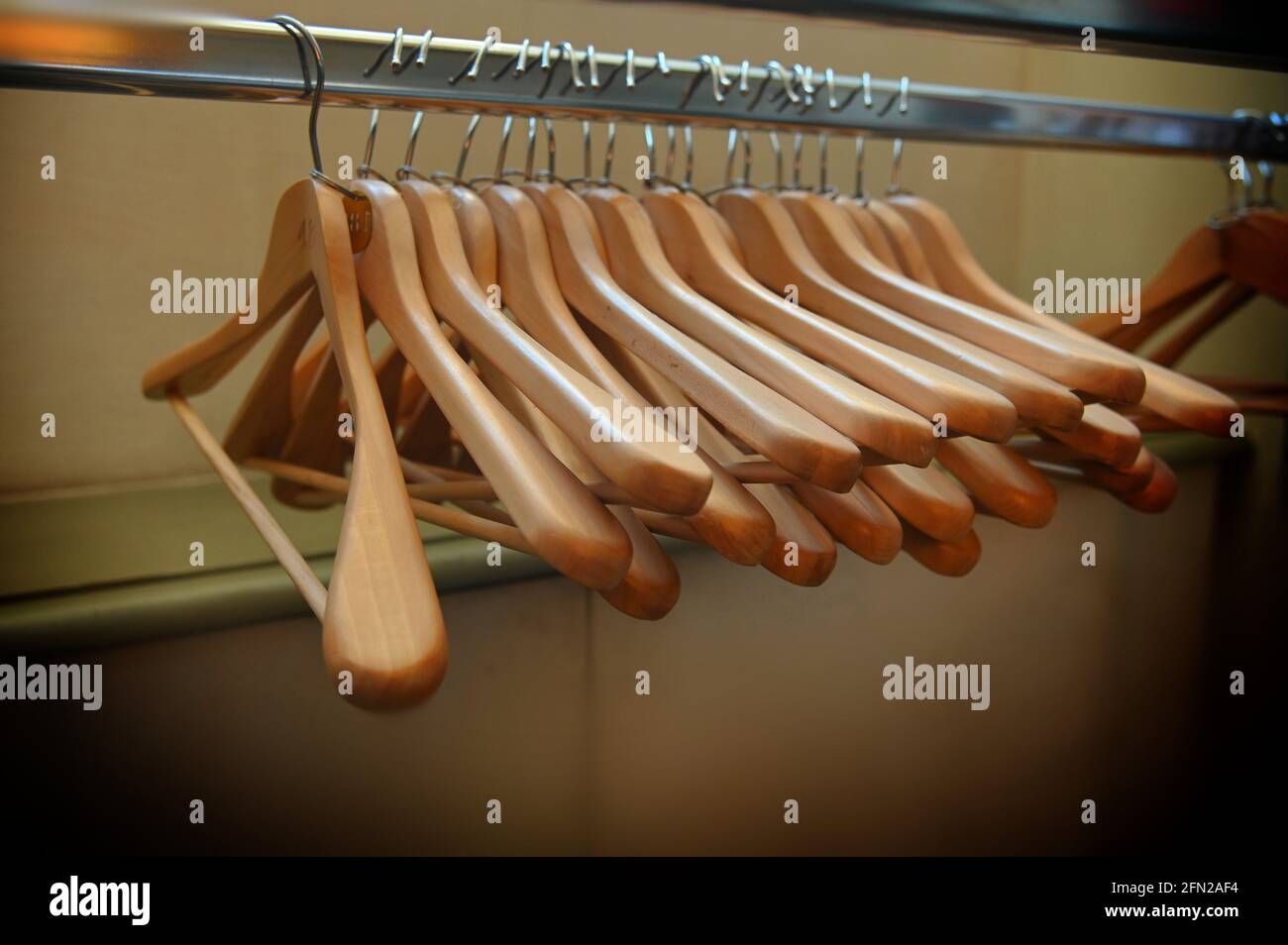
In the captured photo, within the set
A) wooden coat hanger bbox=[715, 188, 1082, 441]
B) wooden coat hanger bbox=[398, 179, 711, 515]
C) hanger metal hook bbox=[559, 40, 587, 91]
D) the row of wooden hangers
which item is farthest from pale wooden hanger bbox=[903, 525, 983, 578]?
hanger metal hook bbox=[559, 40, 587, 91]

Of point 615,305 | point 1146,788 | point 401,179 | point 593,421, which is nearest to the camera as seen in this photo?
point 593,421

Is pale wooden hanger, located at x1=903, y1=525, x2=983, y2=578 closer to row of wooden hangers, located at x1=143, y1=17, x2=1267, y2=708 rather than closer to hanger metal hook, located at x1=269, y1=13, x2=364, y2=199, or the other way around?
row of wooden hangers, located at x1=143, y1=17, x2=1267, y2=708

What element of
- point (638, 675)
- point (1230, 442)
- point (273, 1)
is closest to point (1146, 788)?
point (1230, 442)

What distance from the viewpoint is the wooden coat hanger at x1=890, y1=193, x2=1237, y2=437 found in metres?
0.67

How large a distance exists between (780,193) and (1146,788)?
3.77 feet

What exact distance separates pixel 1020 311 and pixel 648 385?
286 millimetres

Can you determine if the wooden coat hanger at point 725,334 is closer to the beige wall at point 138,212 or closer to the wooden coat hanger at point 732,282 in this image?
the wooden coat hanger at point 732,282

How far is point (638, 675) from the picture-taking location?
1166mm

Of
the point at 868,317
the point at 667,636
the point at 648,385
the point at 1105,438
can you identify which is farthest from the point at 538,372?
the point at 667,636

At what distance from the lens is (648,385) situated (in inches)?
26.4

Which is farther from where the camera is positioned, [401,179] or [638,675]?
[638,675]

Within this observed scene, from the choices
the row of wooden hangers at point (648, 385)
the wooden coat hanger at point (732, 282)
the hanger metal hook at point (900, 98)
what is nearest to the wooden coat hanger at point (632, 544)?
the row of wooden hangers at point (648, 385)
